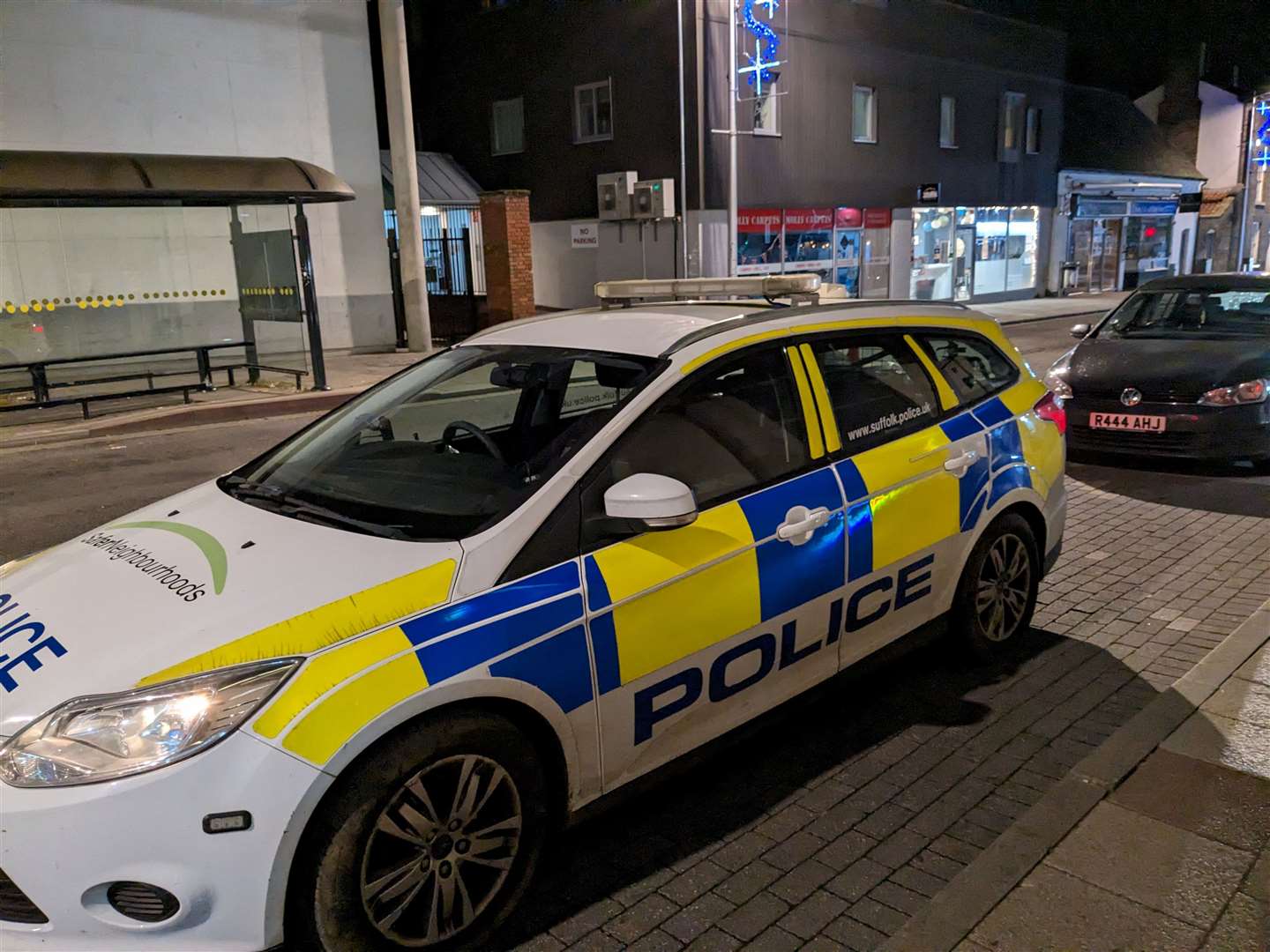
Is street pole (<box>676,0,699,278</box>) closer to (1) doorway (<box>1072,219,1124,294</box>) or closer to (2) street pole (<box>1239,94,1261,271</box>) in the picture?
(1) doorway (<box>1072,219,1124,294</box>)

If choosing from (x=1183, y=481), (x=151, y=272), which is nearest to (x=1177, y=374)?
(x=1183, y=481)

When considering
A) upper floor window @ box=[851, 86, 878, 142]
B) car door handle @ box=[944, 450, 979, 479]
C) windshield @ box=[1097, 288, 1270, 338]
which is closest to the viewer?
car door handle @ box=[944, 450, 979, 479]

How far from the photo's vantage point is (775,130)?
22391 mm

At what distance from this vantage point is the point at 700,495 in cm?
315

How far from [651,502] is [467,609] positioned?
60 cm

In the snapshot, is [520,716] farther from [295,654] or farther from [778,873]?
[778,873]

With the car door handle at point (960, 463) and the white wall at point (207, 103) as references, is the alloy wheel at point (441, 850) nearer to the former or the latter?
the car door handle at point (960, 463)

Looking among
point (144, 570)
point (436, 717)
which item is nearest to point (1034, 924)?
point (436, 717)

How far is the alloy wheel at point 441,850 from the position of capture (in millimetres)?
2393

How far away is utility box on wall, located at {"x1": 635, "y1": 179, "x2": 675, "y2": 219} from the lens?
20938 millimetres

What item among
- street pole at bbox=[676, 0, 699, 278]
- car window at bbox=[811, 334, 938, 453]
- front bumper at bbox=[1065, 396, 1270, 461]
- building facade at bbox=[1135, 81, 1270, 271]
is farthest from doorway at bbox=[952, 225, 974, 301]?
car window at bbox=[811, 334, 938, 453]

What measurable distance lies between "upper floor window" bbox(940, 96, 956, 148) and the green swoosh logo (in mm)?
27228

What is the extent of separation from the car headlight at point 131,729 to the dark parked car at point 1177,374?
294 inches

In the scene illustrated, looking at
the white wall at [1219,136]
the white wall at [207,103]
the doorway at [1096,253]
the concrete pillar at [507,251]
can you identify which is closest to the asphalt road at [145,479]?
the white wall at [207,103]
